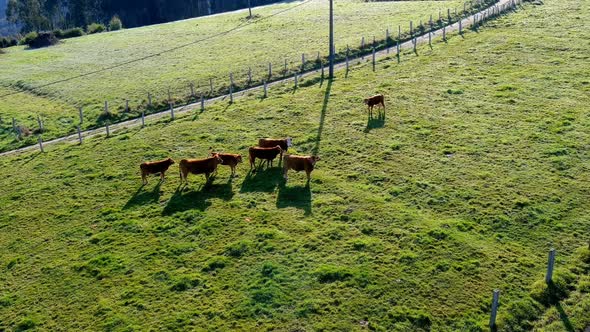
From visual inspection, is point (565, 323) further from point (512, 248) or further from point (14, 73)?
point (14, 73)

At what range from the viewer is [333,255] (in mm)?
20109

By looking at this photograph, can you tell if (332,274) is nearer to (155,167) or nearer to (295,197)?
(295,197)

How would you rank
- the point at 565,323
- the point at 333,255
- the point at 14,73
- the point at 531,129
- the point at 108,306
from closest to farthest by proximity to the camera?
1. the point at 565,323
2. the point at 108,306
3. the point at 333,255
4. the point at 531,129
5. the point at 14,73

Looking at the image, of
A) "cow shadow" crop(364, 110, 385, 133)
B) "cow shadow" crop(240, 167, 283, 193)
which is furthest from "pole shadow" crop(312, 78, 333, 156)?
"cow shadow" crop(240, 167, 283, 193)

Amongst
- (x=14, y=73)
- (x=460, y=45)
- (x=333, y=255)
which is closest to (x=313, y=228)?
(x=333, y=255)

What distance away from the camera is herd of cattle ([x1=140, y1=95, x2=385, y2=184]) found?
83.1 ft

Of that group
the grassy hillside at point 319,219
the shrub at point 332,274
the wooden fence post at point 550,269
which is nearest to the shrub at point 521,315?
the grassy hillside at point 319,219

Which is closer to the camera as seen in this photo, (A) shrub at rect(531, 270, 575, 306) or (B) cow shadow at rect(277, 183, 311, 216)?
(A) shrub at rect(531, 270, 575, 306)

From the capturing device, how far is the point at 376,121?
32656 mm

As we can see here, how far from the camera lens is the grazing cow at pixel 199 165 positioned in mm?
25641

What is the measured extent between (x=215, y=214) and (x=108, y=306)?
6155mm

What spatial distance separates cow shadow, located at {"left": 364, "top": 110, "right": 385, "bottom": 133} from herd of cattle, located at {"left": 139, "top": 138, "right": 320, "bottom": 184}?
5.97 m

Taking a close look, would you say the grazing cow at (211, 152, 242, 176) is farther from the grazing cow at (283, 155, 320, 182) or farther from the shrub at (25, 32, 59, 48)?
the shrub at (25, 32, 59, 48)

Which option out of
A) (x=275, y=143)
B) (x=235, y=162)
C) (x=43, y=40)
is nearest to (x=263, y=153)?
(x=235, y=162)
